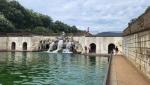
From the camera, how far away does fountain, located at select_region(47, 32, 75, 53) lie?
242ft

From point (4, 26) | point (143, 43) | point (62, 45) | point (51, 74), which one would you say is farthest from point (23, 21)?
point (143, 43)

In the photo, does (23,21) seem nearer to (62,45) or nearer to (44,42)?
(44,42)

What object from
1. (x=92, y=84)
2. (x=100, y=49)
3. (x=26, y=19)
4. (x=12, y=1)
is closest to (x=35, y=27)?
(x=26, y=19)

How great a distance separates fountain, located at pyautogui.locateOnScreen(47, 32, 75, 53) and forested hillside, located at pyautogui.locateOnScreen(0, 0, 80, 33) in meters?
18.2

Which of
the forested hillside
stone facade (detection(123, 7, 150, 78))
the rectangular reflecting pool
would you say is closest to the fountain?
the forested hillside

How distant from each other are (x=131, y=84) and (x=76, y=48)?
198 feet

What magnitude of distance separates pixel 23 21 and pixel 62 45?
35.0 meters

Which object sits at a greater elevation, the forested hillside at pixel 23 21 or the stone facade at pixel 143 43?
the forested hillside at pixel 23 21

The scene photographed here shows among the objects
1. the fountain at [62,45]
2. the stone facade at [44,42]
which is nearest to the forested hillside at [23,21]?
the stone facade at [44,42]

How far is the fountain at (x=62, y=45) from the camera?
7381cm

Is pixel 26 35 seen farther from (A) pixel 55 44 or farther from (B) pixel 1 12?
(B) pixel 1 12

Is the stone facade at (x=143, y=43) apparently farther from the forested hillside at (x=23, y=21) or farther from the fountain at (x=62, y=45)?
the forested hillside at (x=23, y=21)

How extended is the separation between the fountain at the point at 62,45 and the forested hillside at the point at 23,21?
18156mm

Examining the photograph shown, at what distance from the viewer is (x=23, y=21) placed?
350 ft
